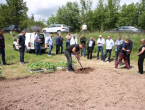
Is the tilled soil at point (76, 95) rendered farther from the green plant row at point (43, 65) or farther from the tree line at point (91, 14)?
the tree line at point (91, 14)

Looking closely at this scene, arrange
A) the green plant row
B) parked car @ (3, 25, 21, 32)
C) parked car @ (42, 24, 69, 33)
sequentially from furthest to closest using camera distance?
parked car @ (3, 25, 21, 32), parked car @ (42, 24, 69, 33), the green plant row

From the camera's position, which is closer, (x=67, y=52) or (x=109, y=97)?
(x=109, y=97)

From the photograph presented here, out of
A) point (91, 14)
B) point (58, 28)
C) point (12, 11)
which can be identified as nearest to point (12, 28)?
point (12, 11)

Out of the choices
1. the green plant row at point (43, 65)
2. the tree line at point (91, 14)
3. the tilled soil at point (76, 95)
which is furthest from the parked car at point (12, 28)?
the tilled soil at point (76, 95)

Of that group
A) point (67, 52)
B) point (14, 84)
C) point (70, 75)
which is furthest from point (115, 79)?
point (14, 84)

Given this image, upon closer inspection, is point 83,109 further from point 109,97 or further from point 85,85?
point 85,85

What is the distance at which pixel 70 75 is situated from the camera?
5.91 m

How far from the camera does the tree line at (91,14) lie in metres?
23.4

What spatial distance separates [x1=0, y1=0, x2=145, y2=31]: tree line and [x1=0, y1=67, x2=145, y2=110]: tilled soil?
20.7 meters

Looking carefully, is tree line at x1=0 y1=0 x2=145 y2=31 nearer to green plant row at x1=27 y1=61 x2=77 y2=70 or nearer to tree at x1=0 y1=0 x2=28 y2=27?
tree at x1=0 y1=0 x2=28 y2=27

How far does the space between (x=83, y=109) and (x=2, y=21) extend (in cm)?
2357


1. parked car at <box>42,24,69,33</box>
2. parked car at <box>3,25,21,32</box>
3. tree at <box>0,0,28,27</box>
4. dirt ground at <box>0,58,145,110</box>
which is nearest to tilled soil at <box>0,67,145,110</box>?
dirt ground at <box>0,58,145,110</box>

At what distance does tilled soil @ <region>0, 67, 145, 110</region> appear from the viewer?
3477mm

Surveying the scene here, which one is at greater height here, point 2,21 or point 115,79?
point 2,21
